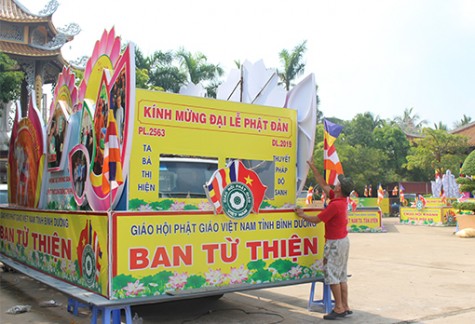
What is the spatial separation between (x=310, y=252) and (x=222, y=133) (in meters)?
1.80

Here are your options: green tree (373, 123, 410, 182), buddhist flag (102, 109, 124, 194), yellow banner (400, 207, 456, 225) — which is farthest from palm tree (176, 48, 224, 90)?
buddhist flag (102, 109, 124, 194)

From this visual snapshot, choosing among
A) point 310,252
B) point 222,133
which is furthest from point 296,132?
point 310,252

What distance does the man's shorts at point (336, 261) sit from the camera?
5.68m

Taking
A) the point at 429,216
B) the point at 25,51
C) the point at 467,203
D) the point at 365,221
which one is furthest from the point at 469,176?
the point at 25,51

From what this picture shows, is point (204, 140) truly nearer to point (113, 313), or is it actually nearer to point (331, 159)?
point (331, 159)

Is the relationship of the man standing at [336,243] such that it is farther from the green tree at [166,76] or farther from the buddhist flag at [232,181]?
the green tree at [166,76]

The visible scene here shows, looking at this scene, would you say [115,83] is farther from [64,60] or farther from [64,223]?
[64,60]

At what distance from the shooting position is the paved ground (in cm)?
585

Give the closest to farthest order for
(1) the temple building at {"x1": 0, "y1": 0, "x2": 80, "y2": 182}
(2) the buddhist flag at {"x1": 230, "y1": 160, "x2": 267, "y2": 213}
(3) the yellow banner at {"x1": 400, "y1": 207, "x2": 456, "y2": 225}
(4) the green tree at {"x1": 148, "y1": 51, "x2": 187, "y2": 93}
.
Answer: (2) the buddhist flag at {"x1": 230, "y1": 160, "x2": 267, "y2": 213} < (3) the yellow banner at {"x1": 400, "y1": 207, "x2": 456, "y2": 225} < (1) the temple building at {"x1": 0, "y1": 0, "x2": 80, "y2": 182} < (4) the green tree at {"x1": 148, "y1": 51, "x2": 187, "y2": 93}

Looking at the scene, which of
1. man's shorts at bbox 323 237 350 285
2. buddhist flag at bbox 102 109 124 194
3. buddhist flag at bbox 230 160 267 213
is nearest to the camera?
buddhist flag at bbox 102 109 124 194

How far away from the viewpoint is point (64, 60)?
28.4m

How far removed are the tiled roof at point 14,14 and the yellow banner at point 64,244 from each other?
22.8m

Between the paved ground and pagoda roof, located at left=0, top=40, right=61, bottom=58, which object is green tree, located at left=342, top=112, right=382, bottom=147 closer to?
pagoda roof, located at left=0, top=40, right=61, bottom=58

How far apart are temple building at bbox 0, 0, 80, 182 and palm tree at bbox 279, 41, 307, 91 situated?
13.6 m
